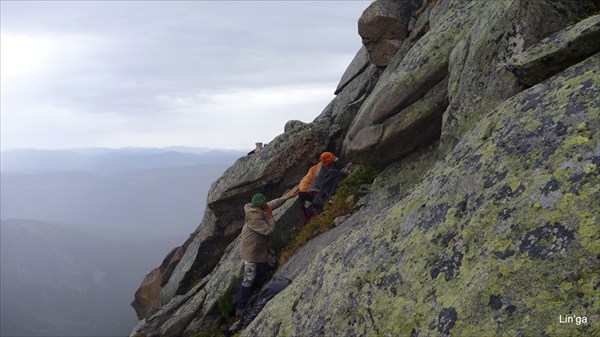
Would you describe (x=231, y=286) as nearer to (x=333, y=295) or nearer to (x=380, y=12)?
(x=333, y=295)

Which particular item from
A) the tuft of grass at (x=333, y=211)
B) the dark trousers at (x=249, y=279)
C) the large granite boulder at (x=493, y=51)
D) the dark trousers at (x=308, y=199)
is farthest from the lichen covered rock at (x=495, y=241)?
the dark trousers at (x=308, y=199)

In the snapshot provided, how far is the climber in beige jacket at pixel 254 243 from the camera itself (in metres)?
16.7

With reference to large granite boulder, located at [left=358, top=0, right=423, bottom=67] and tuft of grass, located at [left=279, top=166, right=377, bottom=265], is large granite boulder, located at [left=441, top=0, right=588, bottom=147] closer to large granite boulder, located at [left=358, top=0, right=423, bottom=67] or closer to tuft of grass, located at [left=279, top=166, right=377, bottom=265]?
tuft of grass, located at [left=279, top=166, right=377, bottom=265]

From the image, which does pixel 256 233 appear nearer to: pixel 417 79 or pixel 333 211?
pixel 333 211

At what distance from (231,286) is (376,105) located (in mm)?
10211

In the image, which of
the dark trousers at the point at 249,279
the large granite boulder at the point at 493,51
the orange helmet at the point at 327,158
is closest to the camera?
the large granite boulder at the point at 493,51

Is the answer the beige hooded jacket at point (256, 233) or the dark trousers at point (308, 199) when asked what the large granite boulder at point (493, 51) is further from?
the dark trousers at point (308, 199)

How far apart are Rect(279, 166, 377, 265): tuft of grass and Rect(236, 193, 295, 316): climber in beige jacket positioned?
105 centimetres

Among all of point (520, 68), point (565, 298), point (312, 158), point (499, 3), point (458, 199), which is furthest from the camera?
point (312, 158)

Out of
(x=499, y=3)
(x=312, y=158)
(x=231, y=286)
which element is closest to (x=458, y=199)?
(x=499, y=3)

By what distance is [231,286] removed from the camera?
18.8 meters

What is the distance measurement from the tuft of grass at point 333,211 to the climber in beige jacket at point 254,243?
105cm

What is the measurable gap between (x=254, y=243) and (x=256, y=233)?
0.43 meters

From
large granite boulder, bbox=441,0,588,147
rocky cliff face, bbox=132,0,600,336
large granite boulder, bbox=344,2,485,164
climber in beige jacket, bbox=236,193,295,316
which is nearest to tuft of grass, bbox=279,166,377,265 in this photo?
→ climber in beige jacket, bbox=236,193,295,316
